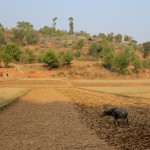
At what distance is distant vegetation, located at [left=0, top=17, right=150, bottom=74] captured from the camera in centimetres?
7738

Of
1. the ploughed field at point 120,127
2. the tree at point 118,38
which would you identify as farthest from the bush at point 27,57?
the ploughed field at point 120,127

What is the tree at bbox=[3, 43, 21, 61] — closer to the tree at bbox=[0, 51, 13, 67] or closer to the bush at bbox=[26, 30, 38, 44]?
the tree at bbox=[0, 51, 13, 67]

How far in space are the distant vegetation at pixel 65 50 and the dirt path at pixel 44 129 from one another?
1930 inches

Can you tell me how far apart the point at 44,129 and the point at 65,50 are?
86.2 meters

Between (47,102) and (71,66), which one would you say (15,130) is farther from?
(71,66)

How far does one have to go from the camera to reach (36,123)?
69.3ft

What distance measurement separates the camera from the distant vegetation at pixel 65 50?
77.4m

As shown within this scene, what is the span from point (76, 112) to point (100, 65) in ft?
187

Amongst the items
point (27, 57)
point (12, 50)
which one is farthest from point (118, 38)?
point (12, 50)

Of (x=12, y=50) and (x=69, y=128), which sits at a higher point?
(x=12, y=50)

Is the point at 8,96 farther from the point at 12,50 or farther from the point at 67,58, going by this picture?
the point at 12,50

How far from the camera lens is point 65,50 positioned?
105 meters

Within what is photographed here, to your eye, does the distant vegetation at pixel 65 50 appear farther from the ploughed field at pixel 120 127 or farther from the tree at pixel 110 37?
the ploughed field at pixel 120 127

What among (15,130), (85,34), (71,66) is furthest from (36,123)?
(85,34)
